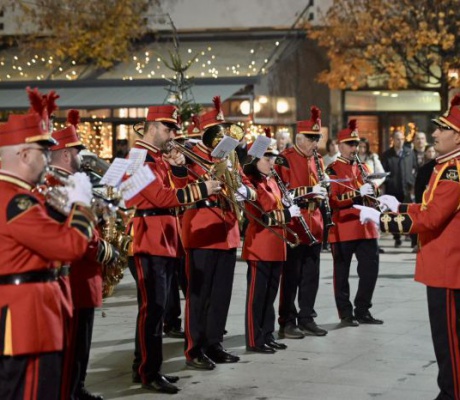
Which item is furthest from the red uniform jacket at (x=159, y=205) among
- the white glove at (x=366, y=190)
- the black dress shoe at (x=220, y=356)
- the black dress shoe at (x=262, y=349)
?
the white glove at (x=366, y=190)

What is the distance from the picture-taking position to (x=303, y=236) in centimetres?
1142

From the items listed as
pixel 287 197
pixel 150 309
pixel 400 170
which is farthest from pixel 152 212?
pixel 400 170

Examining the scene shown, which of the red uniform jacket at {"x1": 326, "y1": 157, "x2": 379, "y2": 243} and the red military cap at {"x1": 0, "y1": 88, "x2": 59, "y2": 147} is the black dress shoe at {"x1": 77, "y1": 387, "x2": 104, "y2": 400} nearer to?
the red military cap at {"x1": 0, "y1": 88, "x2": 59, "y2": 147}

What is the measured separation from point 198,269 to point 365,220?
222cm

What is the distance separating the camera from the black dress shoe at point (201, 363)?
31.5 feet

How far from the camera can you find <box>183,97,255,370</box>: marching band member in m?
9.72

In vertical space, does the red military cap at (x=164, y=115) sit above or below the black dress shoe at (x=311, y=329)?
above

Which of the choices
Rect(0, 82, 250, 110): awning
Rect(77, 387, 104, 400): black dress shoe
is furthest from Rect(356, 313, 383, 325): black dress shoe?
Rect(0, 82, 250, 110): awning

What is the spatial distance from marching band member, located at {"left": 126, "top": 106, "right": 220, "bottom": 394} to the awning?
14.5 metres

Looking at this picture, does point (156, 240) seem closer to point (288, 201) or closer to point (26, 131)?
point (288, 201)

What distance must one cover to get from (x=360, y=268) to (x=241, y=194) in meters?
2.82

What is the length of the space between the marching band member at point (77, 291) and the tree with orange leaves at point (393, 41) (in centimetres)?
1851

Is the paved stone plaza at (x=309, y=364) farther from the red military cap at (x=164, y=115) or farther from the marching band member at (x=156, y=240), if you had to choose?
the red military cap at (x=164, y=115)

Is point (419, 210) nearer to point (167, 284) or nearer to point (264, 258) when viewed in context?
point (167, 284)
